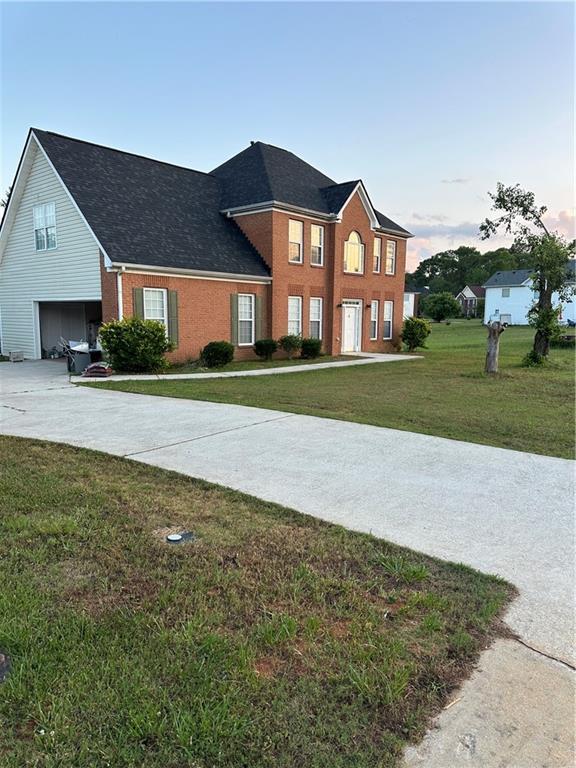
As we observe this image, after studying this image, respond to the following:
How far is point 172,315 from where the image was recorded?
1645cm

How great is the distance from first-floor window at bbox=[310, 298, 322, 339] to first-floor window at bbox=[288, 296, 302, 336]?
31.2 inches

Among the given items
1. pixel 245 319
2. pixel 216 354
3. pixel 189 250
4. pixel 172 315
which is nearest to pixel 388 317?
pixel 245 319

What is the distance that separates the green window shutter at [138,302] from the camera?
601 inches

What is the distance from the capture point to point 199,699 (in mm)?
2137

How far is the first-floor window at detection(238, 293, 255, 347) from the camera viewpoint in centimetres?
1902

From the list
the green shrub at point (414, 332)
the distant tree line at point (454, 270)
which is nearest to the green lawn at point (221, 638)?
the green shrub at point (414, 332)

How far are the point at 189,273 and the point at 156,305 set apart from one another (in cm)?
163

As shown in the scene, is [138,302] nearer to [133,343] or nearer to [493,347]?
[133,343]

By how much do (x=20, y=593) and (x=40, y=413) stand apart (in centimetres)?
631

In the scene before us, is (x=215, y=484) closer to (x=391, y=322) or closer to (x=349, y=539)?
(x=349, y=539)

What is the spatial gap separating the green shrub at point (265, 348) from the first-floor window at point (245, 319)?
355 mm

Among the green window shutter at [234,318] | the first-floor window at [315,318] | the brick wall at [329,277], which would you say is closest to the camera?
the green window shutter at [234,318]

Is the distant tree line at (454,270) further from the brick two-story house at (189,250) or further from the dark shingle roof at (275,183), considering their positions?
the brick two-story house at (189,250)

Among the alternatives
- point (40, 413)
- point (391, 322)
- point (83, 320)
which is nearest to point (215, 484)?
point (40, 413)
